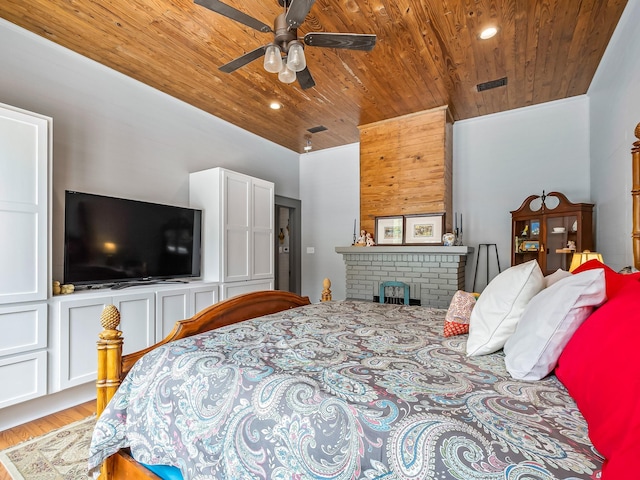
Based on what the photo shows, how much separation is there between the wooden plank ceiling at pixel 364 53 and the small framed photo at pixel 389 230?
1.36 metres

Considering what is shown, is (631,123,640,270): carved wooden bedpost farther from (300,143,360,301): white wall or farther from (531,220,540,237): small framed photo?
(300,143,360,301): white wall

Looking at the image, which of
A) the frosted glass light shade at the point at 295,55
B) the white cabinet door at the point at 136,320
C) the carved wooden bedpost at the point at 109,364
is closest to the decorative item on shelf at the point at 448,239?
the frosted glass light shade at the point at 295,55

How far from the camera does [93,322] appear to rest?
8.27 ft

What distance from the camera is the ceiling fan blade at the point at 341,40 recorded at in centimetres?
196

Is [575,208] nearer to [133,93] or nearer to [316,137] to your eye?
[316,137]

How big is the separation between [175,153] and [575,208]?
4.30 meters

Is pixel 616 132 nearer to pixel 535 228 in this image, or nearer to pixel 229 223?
pixel 535 228

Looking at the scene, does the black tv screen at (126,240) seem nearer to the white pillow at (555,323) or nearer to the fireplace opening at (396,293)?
the fireplace opening at (396,293)

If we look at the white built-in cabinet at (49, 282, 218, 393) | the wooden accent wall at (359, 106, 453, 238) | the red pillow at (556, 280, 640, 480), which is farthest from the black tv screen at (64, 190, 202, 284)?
the red pillow at (556, 280, 640, 480)

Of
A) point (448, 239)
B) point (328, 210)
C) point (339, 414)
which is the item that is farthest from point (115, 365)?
point (328, 210)

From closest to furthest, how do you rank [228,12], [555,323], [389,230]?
[555,323]
[228,12]
[389,230]

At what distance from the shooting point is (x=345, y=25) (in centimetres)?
246

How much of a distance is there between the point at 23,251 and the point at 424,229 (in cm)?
379

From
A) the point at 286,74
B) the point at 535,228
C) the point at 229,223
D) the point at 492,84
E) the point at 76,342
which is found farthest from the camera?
the point at 229,223
